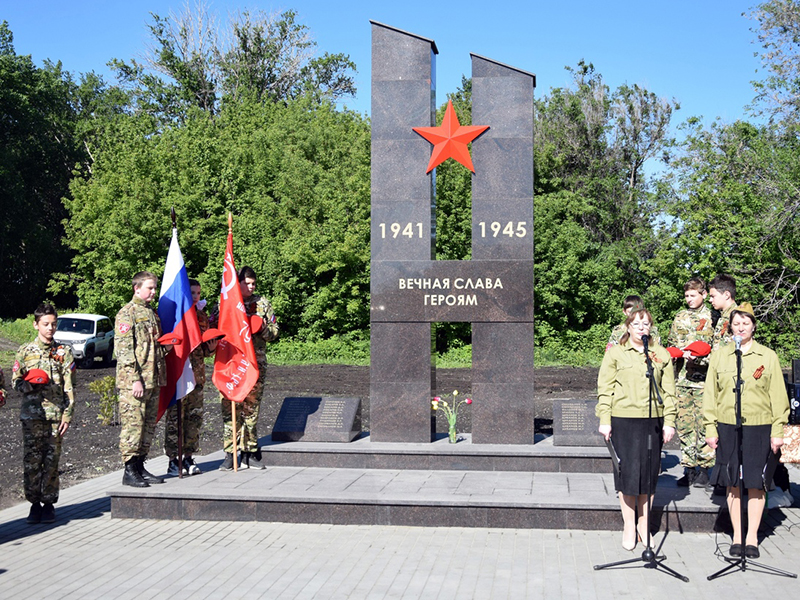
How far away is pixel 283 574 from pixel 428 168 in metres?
5.28

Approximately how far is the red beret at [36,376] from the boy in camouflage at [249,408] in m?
2.13

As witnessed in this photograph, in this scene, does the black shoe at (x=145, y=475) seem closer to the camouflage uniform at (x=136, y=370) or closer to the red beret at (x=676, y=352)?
the camouflage uniform at (x=136, y=370)

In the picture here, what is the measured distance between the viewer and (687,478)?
7961 millimetres

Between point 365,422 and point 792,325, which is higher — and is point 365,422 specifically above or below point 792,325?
below

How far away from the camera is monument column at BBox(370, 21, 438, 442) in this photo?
32.1 feet

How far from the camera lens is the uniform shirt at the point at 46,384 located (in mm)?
7328

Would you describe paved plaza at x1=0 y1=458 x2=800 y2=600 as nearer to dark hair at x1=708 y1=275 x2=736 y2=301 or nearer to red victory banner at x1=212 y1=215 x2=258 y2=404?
red victory banner at x1=212 y1=215 x2=258 y2=404

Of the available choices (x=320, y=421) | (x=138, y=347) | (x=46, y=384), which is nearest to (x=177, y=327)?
(x=138, y=347)

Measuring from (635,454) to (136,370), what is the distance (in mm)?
4506

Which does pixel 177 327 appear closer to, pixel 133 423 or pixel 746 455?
pixel 133 423

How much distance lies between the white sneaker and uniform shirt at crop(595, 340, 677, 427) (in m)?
4.30

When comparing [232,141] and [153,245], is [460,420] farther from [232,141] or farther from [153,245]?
[232,141]

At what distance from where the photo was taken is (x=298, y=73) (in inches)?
1672

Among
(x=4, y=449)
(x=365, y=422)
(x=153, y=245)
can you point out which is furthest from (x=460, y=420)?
(x=153, y=245)
